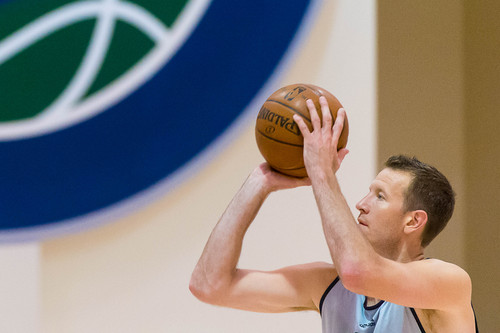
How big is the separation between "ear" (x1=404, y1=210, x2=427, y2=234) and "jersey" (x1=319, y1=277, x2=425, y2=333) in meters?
0.25

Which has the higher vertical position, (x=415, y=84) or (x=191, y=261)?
(x=415, y=84)

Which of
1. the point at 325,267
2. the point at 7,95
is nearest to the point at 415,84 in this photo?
the point at 325,267

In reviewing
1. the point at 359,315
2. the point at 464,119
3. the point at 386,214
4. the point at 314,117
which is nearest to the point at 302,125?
the point at 314,117

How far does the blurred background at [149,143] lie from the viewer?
3312 millimetres

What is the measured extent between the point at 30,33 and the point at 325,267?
5.22 feet

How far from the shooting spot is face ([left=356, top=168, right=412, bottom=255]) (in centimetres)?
255

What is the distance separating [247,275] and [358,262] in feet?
1.84

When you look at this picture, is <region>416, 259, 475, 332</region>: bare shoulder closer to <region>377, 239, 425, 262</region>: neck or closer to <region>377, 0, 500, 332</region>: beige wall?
<region>377, 239, 425, 262</region>: neck

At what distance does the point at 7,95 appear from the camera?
3.35 meters

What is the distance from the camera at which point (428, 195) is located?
2.57m

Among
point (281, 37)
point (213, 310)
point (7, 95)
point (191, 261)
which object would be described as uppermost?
point (281, 37)

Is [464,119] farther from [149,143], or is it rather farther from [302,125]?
[302,125]

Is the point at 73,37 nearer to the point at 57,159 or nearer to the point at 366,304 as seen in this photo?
the point at 57,159

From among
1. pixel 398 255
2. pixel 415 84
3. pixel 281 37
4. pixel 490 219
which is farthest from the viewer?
pixel 490 219
